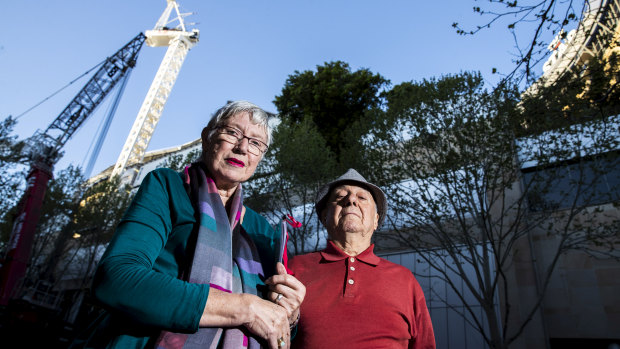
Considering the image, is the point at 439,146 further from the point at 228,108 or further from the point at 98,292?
the point at 98,292

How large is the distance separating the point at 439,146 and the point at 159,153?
38918mm

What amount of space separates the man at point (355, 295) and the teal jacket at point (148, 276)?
1260 mm

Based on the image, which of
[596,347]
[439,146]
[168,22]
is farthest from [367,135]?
[168,22]

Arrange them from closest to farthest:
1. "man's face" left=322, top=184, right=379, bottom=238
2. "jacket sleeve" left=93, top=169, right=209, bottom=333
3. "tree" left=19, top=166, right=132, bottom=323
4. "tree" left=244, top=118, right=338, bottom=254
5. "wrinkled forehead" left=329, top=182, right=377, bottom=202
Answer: "jacket sleeve" left=93, top=169, right=209, bottom=333 → "man's face" left=322, top=184, right=379, bottom=238 → "wrinkled forehead" left=329, top=182, right=377, bottom=202 → "tree" left=244, top=118, right=338, bottom=254 → "tree" left=19, top=166, right=132, bottom=323

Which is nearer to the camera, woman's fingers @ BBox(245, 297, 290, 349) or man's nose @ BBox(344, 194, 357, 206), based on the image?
woman's fingers @ BBox(245, 297, 290, 349)

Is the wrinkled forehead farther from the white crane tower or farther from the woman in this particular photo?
the white crane tower

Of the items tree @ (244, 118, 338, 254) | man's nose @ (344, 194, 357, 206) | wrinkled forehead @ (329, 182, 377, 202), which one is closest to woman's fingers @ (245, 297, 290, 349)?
man's nose @ (344, 194, 357, 206)

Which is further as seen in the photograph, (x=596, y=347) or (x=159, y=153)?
(x=159, y=153)

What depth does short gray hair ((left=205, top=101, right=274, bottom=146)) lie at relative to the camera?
203 centimetres

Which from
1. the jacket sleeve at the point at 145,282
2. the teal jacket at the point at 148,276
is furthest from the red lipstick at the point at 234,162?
the jacket sleeve at the point at 145,282

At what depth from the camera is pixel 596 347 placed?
1107cm

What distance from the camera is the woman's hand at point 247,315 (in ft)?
4.15

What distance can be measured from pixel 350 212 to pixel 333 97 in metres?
19.3

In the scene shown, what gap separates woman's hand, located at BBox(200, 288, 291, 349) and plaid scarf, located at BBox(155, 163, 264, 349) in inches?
4.0
